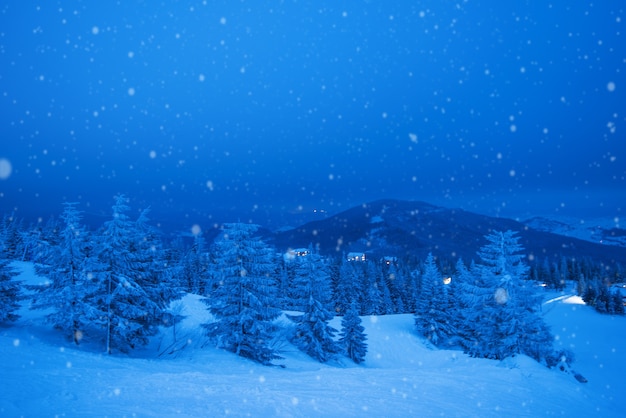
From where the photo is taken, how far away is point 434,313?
1747 inches

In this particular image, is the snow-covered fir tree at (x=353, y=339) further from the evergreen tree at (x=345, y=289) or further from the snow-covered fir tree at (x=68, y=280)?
the evergreen tree at (x=345, y=289)

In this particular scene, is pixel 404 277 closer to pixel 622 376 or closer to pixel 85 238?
pixel 622 376

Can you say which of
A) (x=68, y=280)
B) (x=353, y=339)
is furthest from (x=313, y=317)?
(x=68, y=280)

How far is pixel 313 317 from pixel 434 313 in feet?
70.1

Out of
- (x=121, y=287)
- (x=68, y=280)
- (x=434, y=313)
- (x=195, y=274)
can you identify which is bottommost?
(x=434, y=313)

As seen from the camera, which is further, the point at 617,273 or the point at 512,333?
the point at 617,273

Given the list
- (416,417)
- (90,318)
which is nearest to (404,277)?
(90,318)

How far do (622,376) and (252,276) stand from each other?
127 feet

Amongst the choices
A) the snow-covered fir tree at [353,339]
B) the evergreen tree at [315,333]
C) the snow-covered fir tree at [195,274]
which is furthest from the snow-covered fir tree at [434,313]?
the snow-covered fir tree at [195,274]

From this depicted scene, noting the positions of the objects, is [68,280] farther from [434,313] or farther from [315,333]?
[434,313]

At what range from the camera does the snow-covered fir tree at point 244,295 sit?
20938 millimetres

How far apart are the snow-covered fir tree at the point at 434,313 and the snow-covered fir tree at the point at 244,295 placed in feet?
93.7

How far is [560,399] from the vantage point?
1062 centimetres

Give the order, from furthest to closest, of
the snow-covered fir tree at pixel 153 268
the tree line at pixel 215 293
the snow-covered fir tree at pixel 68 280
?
the snow-covered fir tree at pixel 153 268, the tree line at pixel 215 293, the snow-covered fir tree at pixel 68 280
